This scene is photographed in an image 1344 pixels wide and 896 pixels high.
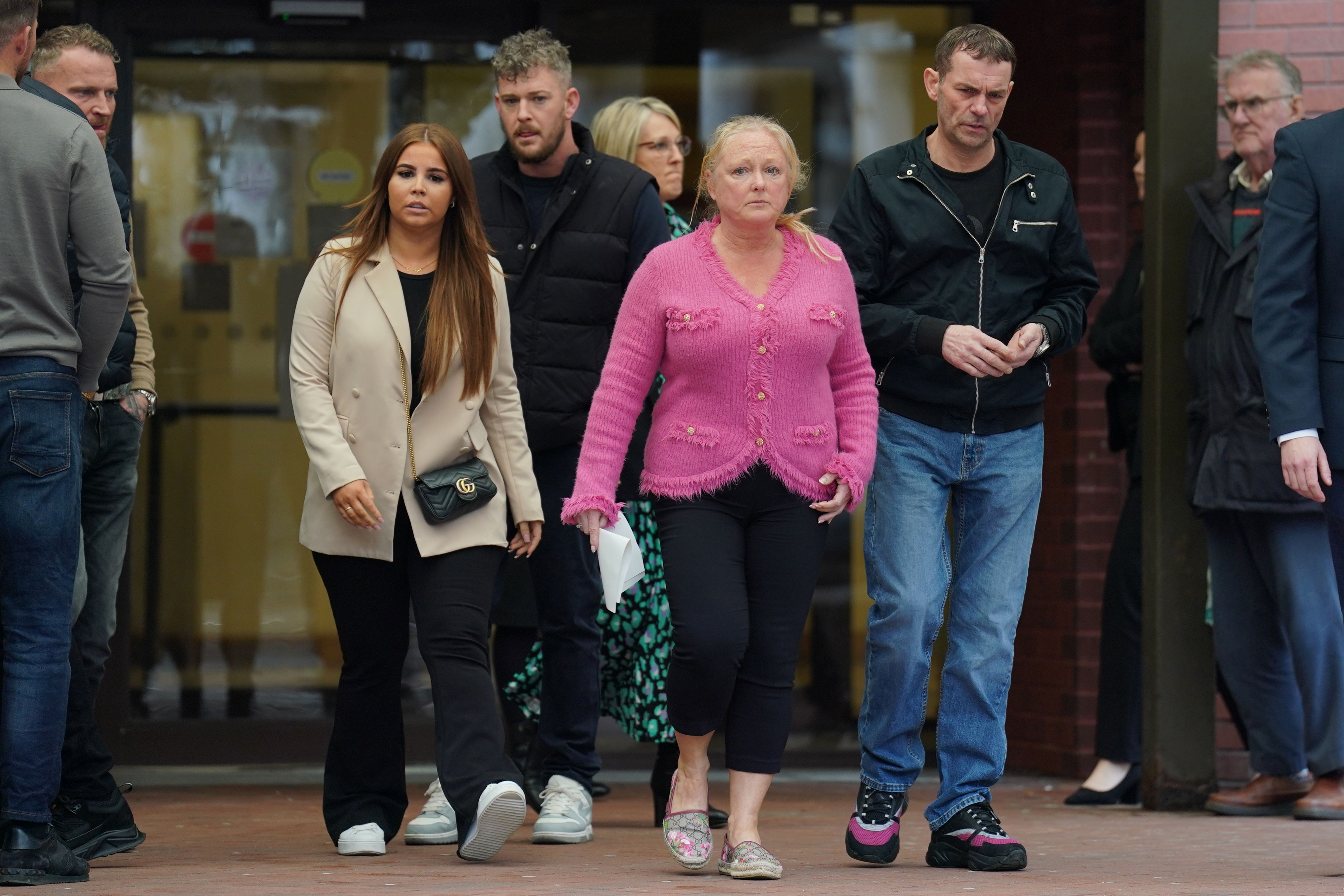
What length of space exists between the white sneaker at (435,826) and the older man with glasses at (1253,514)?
2.53 m

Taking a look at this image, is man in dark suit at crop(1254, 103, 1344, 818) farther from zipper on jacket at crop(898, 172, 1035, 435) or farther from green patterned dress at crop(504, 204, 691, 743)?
green patterned dress at crop(504, 204, 691, 743)

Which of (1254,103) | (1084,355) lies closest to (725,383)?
(1254,103)

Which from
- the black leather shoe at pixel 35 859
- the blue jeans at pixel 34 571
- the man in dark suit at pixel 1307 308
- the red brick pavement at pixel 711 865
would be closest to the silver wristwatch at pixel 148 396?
the blue jeans at pixel 34 571

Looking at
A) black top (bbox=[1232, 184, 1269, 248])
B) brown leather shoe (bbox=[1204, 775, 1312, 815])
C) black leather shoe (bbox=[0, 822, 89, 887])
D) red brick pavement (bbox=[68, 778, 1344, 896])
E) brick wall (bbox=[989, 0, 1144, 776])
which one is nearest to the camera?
black leather shoe (bbox=[0, 822, 89, 887])

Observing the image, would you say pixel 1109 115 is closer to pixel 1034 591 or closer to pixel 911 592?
pixel 1034 591

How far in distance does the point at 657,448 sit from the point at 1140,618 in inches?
103

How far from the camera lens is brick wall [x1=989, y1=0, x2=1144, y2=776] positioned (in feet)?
24.6

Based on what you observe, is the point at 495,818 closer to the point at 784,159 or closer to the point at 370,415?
the point at 370,415

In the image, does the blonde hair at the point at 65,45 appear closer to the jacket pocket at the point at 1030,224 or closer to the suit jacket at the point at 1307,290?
the jacket pocket at the point at 1030,224

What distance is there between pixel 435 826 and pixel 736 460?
4.90 feet

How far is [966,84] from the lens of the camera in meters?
5.17

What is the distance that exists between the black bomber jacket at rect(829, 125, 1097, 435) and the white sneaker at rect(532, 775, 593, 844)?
57.0 inches

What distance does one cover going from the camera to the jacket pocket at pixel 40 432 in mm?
4633

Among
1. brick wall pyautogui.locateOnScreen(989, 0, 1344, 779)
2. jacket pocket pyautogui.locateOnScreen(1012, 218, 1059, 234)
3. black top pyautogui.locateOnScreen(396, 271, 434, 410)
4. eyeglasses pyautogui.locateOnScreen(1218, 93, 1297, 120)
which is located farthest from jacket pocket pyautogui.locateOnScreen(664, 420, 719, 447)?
brick wall pyautogui.locateOnScreen(989, 0, 1344, 779)
